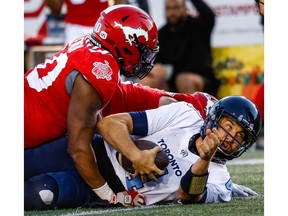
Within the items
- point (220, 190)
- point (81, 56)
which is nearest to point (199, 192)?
point (220, 190)

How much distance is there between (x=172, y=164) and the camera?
8.48ft

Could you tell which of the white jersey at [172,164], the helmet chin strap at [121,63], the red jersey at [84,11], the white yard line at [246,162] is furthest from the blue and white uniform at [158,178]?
the red jersey at [84,11]

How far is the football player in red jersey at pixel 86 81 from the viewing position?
8.53ft

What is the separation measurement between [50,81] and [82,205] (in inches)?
15.0

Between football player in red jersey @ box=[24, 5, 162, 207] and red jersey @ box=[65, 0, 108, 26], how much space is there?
4.62 feet

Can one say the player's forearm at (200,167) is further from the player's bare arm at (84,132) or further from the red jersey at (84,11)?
the red jersey at (84,11)

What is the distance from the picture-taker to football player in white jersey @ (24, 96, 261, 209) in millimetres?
2488

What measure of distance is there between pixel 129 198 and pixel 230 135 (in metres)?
0.34

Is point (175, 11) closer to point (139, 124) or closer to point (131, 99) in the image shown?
point (131, 99)

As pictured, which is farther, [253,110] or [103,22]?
[103,22]

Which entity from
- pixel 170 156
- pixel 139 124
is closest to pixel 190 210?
pixel 170 156

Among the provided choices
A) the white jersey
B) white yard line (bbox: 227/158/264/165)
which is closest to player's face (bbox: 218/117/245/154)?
the white jersey
